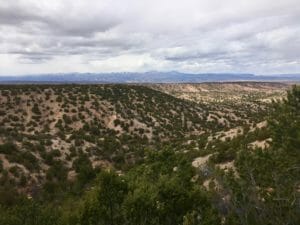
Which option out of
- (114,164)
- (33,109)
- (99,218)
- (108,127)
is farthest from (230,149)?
(33,109)

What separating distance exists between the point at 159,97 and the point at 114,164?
1549 inches

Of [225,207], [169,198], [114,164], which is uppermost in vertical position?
[169,198]

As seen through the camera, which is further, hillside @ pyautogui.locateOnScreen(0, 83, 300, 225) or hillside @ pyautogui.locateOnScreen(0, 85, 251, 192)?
hillside @ pyautogui.locateOnScreen(0, 85, 251, 192)

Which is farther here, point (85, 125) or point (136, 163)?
point (85, 125)

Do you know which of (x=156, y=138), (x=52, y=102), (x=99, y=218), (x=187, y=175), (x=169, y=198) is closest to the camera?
(x=99, y=218)

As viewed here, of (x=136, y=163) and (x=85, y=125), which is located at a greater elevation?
(x=85, y=125)

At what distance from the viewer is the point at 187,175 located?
60.1ft

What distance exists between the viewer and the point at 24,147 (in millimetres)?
35406

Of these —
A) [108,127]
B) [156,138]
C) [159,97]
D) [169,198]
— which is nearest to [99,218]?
[169,198]

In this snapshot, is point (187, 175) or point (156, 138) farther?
point (156, 138)

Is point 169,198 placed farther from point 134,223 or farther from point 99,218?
point 99,218

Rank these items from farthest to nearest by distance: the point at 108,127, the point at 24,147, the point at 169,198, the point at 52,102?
the point at 52,102 → the point at 108,127 → the point at 24,147 → the point at 169,198

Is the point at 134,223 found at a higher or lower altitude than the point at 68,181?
higher

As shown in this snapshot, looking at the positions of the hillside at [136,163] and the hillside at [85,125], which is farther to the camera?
the hillside at [85,125]
